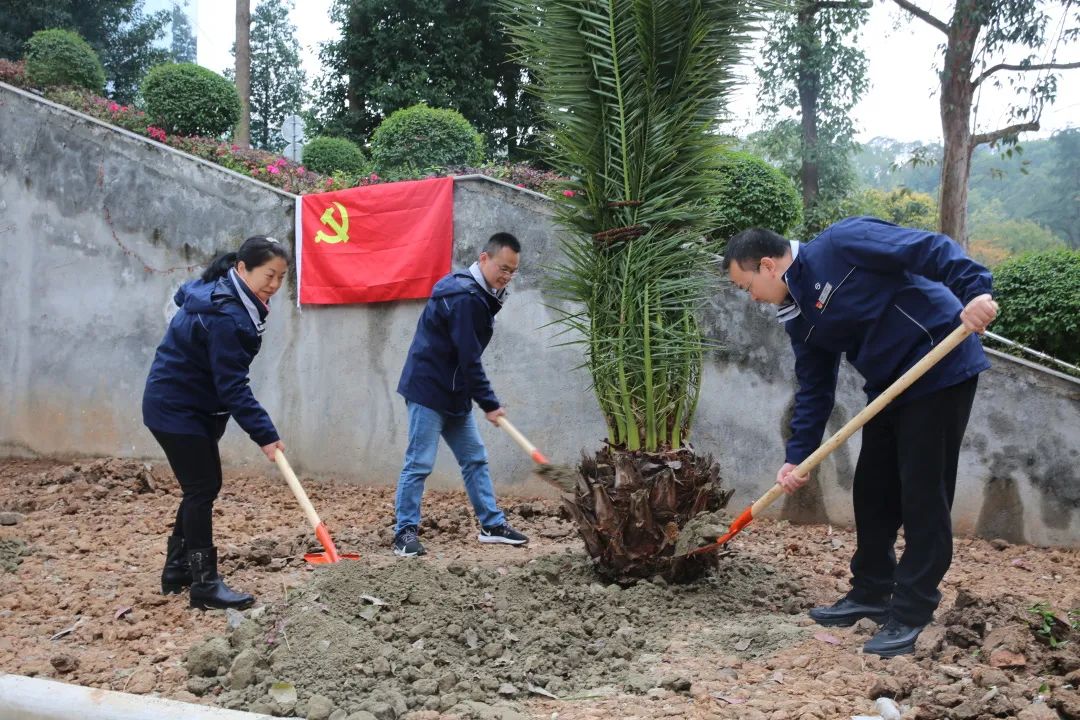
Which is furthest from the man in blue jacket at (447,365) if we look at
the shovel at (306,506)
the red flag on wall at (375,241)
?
the red flag on wall at (375,241)

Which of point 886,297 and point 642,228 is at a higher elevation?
point 642,228

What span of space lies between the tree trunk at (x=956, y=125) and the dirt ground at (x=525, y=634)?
→ 17.8 feet

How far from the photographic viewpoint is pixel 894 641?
336cm

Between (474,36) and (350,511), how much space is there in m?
11.1

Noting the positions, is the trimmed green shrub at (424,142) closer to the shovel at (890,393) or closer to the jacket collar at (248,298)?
the jacket collar at (248,298)

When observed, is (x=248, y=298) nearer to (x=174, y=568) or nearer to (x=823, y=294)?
(x=174, y=568)

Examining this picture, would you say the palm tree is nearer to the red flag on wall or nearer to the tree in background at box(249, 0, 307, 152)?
the red flag on wall

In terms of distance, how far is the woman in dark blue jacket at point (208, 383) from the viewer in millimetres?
4125

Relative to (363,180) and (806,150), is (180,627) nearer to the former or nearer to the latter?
(363,180)

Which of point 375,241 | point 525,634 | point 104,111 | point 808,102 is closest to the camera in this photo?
point 525,634

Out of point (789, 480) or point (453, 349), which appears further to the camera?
point (453, 349)

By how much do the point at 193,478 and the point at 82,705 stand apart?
1737mm

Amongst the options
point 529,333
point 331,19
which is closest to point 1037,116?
point 529,333

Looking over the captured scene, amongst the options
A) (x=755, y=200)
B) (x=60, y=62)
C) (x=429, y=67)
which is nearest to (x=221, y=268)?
(x=755, y=200)
